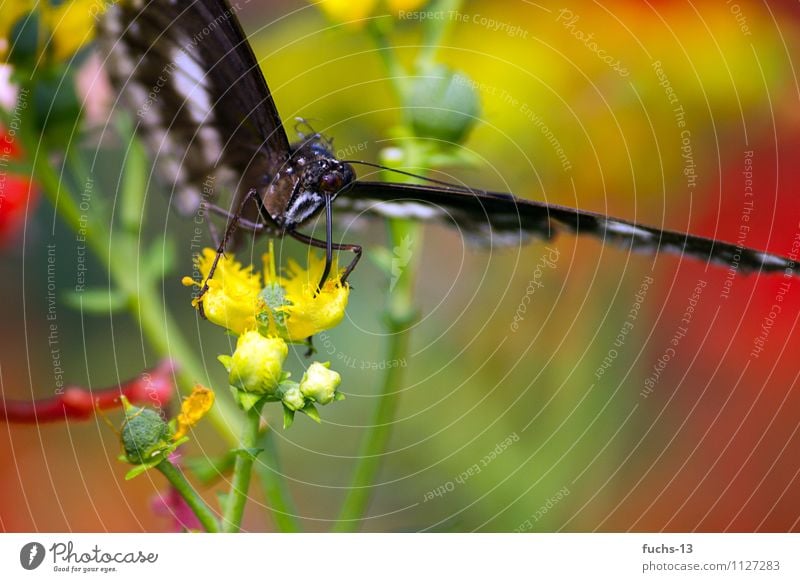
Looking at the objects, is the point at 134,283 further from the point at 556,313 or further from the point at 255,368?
the point at 556,313

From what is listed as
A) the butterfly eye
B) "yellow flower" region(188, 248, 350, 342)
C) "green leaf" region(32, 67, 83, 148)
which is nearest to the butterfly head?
the butterfly eye

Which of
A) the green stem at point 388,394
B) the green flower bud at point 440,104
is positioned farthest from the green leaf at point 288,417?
the green flower bud at point 440,104

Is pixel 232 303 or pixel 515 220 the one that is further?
pixel 515 220

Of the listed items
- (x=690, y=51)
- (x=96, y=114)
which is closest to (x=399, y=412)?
(x=96, y=114)

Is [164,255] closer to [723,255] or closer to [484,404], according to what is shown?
[484,404]

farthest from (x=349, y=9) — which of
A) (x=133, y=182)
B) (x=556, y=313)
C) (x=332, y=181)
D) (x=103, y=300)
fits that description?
(x=556, y=313)
